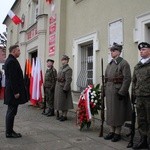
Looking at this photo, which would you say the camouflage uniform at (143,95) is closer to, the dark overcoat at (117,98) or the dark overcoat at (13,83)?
the dark overcoat at (117,98)

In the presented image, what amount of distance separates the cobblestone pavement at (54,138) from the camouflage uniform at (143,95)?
533 millimetres

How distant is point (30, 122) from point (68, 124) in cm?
106

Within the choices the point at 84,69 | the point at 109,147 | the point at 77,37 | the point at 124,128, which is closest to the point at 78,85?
the point at 84,69

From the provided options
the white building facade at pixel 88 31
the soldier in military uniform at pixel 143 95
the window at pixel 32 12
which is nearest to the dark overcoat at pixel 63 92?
the white building facade at pixel 88 31

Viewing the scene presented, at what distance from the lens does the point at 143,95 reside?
5258 mm

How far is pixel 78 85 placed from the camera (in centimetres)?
1019

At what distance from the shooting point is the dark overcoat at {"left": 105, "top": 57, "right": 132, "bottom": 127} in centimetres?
588

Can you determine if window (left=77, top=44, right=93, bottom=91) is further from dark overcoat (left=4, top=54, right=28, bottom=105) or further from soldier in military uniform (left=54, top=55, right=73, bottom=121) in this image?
dark overcoat (left=4, top=54, right=28, bottom=105)

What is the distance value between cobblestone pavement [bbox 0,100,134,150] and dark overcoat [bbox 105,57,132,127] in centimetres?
44

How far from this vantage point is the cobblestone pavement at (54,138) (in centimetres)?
555

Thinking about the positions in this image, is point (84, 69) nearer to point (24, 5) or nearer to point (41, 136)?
point (41, 136)

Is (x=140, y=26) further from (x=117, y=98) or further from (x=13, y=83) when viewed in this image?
(x=13, y=83)

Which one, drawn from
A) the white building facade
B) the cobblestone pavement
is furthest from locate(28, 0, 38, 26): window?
the cobblestone pavement

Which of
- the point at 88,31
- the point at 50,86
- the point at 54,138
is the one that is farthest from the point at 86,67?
the point at 54,138
